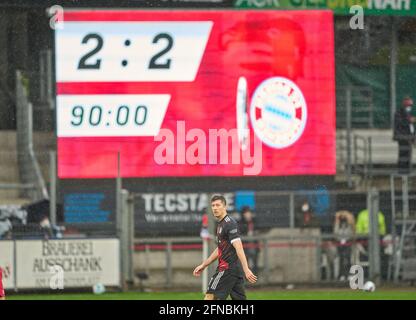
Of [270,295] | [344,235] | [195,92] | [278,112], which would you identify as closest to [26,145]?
[195,92]

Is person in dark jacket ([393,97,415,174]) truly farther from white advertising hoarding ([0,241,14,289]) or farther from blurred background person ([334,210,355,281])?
white advertising hoarding ([0,241,14,289])

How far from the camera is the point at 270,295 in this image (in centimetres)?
2356

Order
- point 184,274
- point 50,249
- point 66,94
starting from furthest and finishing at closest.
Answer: point 66,94, point 184,274, point 50,249

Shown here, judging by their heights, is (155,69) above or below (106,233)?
above

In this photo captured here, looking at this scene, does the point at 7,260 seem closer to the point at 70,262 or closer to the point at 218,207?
the point at 70,262

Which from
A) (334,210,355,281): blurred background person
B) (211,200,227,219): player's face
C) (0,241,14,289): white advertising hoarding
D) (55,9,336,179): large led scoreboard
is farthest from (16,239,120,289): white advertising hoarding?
(211,200,227,219): player's face

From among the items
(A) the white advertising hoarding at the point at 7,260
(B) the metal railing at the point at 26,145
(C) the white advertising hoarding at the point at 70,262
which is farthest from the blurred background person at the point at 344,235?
(A) the white advertising hoarding at the point at 7,260

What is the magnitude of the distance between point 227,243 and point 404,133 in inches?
424

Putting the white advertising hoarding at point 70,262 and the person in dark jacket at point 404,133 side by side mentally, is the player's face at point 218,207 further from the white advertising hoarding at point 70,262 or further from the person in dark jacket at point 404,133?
the person in dark jacket at point 404,133

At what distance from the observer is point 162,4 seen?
28.5m

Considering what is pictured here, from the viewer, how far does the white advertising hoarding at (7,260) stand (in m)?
24.1
